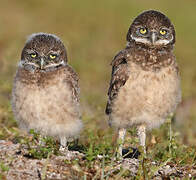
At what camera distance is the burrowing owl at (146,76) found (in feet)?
20.6

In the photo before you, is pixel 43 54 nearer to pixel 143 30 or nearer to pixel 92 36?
pixel 143 30

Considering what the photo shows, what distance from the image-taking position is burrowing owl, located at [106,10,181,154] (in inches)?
248

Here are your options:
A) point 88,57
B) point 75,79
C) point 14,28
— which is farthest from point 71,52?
point 75,79

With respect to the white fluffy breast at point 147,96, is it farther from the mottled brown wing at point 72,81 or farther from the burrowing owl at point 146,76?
the mottled brown wing at point 72,81

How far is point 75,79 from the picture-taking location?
262 inches

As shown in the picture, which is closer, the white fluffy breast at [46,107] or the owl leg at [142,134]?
the white fluffy breast at [46,107]

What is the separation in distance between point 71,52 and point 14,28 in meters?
Answer: 4.62

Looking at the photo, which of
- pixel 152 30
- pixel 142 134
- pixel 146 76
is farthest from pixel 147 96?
pixel 152 30

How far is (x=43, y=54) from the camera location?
6.36m

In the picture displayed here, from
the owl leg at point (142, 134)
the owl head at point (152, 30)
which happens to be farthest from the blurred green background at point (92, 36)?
the owl head at point (152, 30)

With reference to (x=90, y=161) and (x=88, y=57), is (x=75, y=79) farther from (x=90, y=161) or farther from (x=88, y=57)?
(x=88, y=57)

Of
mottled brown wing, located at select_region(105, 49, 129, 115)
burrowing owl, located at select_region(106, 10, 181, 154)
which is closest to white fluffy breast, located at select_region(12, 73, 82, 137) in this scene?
mottled brown wing, located at select_region(105, 49, 129, 115)

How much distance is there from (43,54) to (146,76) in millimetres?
1385

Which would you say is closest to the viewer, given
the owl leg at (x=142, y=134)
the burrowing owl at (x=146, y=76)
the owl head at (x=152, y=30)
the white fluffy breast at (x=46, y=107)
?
the white fluffy breast at (x=46, y=107)
